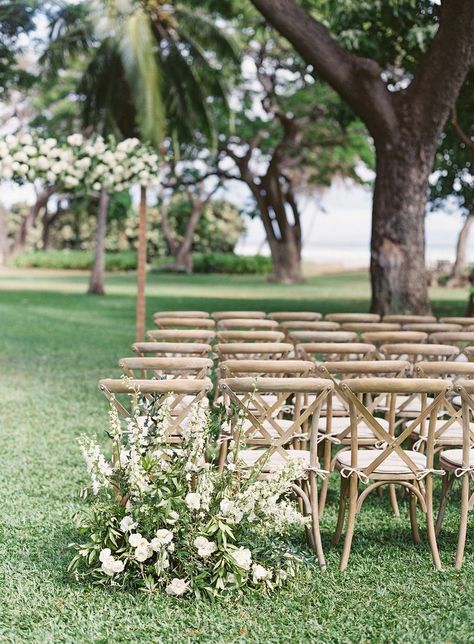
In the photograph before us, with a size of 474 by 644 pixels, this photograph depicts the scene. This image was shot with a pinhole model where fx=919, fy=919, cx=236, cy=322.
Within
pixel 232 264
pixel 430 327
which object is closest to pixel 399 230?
pixel 430 327

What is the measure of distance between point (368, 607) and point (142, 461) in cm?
115

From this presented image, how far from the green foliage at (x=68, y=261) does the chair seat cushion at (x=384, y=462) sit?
36626 millimetres

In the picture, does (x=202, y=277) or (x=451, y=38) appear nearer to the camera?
(x=451, y=38)

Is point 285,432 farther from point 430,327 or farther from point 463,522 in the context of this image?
point 430,327

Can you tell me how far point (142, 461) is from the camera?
13.3 feet

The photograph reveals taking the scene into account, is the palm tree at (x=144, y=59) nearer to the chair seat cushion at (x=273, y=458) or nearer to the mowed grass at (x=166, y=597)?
the mowed grass at (x=166, y=597)

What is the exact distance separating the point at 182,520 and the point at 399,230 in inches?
355

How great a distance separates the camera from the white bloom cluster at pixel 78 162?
969 centimetres

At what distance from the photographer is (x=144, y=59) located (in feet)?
67.4

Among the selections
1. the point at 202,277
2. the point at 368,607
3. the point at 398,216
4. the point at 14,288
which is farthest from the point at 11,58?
the point at 368,607

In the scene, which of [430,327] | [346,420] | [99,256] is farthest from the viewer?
[99,256]

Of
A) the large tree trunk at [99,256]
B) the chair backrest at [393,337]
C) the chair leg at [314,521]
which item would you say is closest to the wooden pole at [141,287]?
the chair backrest at [393,337]

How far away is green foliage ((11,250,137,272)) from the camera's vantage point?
1613 inches

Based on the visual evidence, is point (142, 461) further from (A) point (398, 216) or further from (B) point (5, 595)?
(A) point (398, 216)
